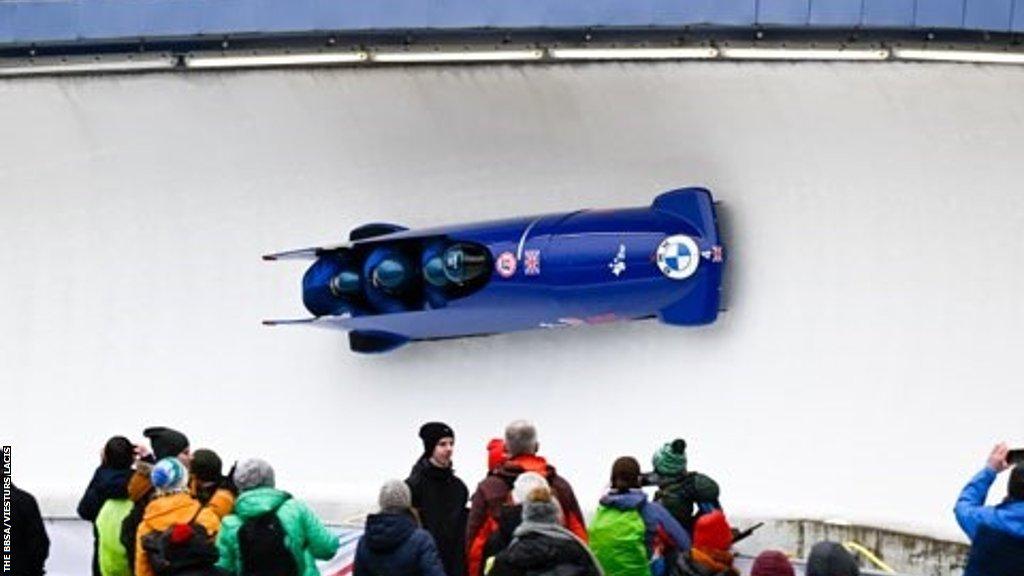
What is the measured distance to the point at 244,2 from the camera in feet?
43.7

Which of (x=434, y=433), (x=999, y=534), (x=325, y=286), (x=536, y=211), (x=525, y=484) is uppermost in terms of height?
(x=536, y=211)

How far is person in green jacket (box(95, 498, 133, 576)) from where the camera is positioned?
929 centimetres

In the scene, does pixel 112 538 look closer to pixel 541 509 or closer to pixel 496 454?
pixel 496 454

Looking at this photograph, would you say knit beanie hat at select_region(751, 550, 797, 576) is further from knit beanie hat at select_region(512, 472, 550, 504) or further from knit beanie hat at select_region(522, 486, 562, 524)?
knit beanie hat at select_region(512, 472, 550, 504)

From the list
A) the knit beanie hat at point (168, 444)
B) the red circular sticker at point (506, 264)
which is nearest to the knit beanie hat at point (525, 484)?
the knit beanie hat at point (168, 444)

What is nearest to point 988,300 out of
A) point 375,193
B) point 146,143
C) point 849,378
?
point 849,378

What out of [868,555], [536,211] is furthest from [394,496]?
[536,211]

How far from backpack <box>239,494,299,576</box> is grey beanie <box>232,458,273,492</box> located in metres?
0.11

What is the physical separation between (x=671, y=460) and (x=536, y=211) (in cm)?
409

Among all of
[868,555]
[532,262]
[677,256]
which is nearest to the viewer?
[868,555]

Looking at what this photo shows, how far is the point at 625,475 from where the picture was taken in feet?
28.2

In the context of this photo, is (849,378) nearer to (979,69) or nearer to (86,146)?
(979,69)

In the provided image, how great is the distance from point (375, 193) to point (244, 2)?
5.21 feet

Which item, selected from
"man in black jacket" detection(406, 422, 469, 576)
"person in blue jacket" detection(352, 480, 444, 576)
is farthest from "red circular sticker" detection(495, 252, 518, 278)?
"person in blue jacket" detection(352, 480, 444, 576)
